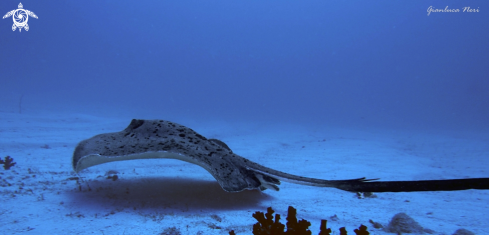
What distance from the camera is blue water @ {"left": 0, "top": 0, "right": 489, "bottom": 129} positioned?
75250 mm

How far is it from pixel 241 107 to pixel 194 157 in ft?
174

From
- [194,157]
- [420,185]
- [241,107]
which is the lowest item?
[420,185]

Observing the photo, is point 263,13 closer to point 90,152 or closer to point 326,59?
point 326,59

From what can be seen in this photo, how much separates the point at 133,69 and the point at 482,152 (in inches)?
4083

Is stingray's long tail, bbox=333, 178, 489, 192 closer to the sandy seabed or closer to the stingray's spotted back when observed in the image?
the sandy seabed

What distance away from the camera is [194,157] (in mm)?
2355

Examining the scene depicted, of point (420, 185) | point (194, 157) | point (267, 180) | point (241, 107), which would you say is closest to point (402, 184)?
point (420, 185)

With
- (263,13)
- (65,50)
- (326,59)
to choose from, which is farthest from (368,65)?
(65,50)

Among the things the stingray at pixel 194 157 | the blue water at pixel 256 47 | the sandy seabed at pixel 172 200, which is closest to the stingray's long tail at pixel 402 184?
the stingray at pixel 194 157

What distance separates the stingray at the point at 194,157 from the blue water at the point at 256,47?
6783 cm

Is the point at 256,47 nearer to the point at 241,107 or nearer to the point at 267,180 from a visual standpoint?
the point at 241,107

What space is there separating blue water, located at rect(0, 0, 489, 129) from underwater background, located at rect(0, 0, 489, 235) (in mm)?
619

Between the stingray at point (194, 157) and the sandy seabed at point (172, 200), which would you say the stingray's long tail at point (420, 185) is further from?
the sandy seabed at point (172, 200)

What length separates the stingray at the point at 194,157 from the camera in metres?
1.94
